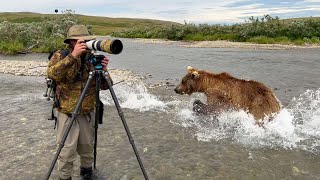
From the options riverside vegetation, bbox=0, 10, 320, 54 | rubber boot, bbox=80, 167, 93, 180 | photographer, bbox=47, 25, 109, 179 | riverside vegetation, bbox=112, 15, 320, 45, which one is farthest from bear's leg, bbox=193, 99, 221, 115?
riverside vegetation, bbox=112, 15, 320, 45

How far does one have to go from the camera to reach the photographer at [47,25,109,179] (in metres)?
5.33

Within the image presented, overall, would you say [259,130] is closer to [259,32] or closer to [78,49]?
[78,49]

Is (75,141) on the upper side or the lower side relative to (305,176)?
upper

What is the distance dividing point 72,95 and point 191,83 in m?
4.94

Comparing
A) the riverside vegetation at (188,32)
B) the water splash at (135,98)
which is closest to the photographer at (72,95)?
the water splash at (135,98)

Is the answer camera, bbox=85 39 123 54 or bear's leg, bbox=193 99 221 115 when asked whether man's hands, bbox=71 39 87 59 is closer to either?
camera, bbox=85 39 123 54

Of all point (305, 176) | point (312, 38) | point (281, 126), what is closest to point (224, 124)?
point (281, 126)

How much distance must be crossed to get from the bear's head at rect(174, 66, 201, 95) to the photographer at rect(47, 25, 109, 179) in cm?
451

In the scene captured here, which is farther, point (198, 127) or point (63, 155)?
point (198, 127)

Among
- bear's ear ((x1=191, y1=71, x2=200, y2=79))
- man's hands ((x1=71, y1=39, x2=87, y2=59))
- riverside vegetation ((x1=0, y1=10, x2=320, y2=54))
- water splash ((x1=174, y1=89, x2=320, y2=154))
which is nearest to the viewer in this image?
man's hands ((x1=71, y1=39, x2=87, y2=59))

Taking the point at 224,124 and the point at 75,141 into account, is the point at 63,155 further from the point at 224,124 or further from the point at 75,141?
the point at 224,124

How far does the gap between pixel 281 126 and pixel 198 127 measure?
2170 mm

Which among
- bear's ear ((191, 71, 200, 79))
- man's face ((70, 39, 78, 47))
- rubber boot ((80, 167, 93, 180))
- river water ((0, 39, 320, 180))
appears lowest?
river water ((0, 39, 320, 180))

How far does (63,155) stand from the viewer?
18.1ft
